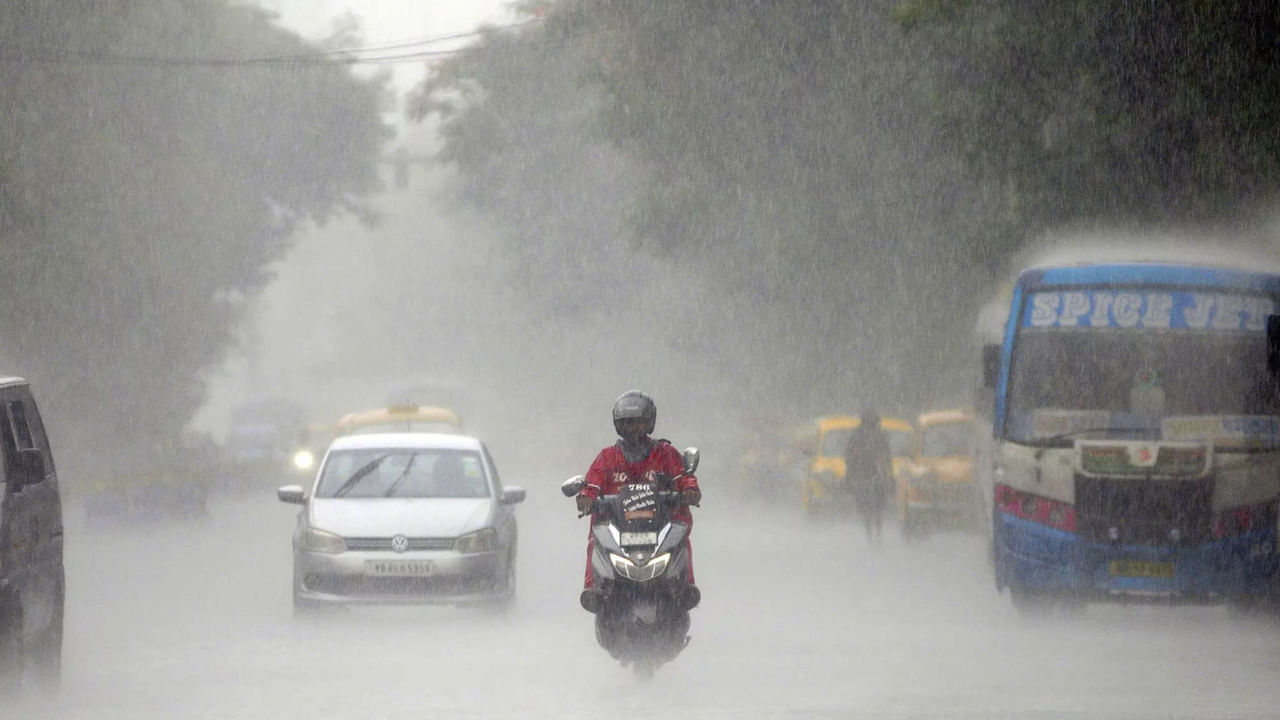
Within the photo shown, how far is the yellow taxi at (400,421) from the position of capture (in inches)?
1087

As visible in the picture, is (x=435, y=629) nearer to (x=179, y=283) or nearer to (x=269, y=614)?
(x=269, y=614)

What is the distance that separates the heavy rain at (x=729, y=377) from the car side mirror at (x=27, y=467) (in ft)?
0.07

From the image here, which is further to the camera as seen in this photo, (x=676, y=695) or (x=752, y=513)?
(x=752, y=513)

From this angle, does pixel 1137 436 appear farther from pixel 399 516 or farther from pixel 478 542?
pixel 399 516

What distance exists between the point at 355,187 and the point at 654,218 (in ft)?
73.3

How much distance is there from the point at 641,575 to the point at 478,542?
5206 millimetres

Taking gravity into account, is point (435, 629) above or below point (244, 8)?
below

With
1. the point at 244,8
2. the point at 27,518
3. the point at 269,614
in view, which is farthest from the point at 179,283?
the point at 27,518

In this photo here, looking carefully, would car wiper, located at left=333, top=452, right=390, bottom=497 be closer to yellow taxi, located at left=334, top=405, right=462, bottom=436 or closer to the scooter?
the scooter

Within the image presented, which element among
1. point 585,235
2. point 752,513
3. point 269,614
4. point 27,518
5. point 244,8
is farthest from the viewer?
point 585,235

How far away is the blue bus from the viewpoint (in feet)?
53.3

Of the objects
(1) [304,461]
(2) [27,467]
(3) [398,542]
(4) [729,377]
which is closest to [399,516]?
(3) [398,542]

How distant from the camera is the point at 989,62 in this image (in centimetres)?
2317

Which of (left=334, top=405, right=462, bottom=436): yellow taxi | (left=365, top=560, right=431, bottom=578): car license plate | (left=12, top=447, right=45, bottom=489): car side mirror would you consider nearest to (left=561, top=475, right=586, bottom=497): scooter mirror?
(left=12, top=447, right=45, bottom=489): car side mirror
